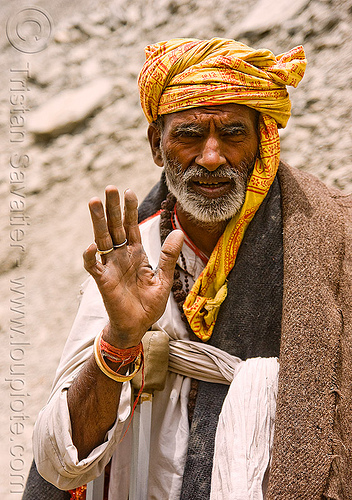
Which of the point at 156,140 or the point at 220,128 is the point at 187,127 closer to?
the point at 220,128

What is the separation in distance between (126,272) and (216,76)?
861 millimetres

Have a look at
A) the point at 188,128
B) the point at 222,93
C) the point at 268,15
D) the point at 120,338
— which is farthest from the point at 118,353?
the point at 268,15

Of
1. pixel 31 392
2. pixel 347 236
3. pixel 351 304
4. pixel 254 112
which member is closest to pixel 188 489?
pixel 351 304

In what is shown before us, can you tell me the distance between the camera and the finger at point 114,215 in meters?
1.71

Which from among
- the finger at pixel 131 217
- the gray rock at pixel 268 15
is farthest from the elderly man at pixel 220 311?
the gray rock at pixel 268 15

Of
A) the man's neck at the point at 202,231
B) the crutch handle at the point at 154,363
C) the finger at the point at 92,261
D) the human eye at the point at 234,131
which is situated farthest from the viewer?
the man's neck at the point at 202,231

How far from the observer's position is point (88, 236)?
459cm

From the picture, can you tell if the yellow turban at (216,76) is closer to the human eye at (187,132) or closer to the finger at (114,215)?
the human eye at (187,132)

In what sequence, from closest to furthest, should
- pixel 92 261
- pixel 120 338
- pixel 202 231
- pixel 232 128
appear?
pixel 92 261 < pixel 120 338 < pixel 232 128 < pixel 202 231

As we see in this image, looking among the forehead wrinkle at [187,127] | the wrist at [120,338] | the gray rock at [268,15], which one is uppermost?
the gray rock at [268,15]

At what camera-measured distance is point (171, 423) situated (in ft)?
7.20

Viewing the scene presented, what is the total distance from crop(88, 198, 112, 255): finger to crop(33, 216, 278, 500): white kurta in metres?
0.50

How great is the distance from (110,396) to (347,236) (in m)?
1.08

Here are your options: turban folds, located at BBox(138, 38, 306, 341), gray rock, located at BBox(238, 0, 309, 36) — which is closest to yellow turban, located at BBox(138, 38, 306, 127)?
turban folds, located at BBox(138, 38, 306, 341)
